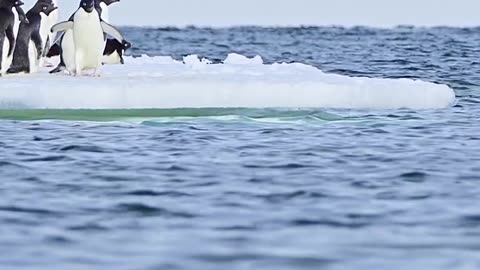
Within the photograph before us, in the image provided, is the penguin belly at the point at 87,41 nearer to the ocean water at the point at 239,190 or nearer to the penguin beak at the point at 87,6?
the penguin beak at the point at 87,6

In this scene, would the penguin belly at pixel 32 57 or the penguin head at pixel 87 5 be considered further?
the penguin belly at pixel 32 57

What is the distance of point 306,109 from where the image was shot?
13.6 meters

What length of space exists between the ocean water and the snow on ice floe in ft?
0.39

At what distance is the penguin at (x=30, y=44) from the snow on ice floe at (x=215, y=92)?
34.2 inches

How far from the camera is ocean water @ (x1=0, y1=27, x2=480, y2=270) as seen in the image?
22.8 ft

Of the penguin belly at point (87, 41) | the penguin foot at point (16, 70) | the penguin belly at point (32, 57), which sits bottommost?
the penguin foot at point (16, 70)

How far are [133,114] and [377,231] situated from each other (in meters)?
5.85

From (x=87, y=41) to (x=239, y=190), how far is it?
6453 millimetres

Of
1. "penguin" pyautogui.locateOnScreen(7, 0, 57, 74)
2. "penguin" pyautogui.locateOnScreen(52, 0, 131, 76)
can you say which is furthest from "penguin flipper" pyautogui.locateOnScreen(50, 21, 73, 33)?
"penguin" pyautogui.locateOnScreen(7, 0, 57, 74)

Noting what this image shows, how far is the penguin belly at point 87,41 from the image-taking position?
14984 millimetres

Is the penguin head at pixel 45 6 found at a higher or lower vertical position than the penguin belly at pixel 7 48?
higher

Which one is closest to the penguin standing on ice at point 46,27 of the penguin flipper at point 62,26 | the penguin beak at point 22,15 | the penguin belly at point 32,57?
the penguin belly at point 32,57

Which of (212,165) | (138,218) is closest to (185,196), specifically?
(138,218)

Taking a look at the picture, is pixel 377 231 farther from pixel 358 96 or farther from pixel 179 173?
pixel 358 96
